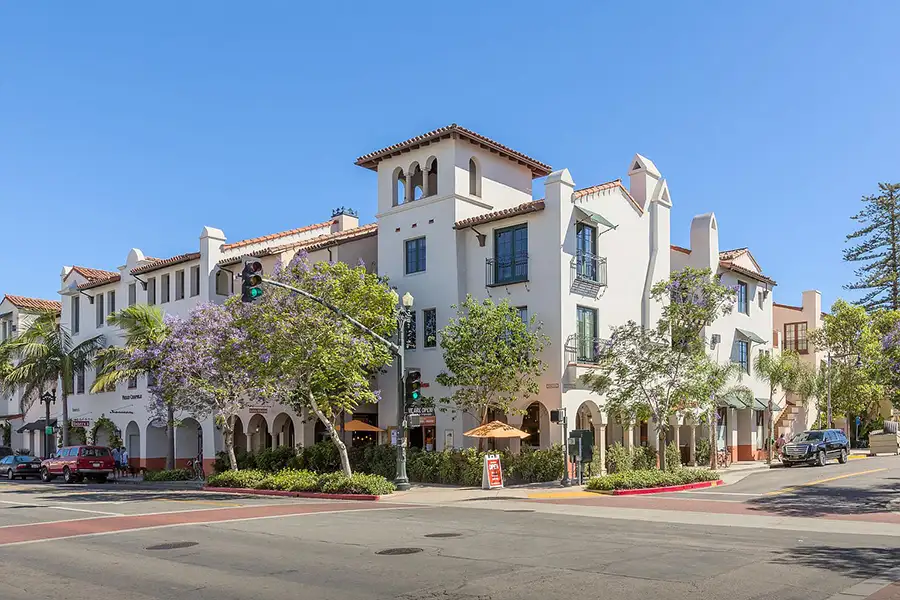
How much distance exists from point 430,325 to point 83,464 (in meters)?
19.0

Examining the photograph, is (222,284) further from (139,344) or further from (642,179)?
(642,179)

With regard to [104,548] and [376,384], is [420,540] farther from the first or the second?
[376,384]

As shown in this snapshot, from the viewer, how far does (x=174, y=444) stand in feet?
146

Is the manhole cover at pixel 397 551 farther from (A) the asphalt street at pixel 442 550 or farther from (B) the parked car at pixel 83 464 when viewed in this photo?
(B) the parked car at pixel 83 464

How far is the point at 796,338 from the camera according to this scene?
57.7 m

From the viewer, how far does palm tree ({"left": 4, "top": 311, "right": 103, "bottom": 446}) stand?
45250mm

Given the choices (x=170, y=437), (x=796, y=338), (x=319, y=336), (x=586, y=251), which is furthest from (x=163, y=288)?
(x=796, y=338)

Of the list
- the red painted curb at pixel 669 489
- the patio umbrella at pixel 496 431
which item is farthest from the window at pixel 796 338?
the patio umbrella at pixel 496 431

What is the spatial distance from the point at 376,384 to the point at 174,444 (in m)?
14.0

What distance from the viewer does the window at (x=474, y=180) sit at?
3547 cm

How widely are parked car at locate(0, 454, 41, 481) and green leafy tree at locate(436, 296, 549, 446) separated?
26579 millimetres

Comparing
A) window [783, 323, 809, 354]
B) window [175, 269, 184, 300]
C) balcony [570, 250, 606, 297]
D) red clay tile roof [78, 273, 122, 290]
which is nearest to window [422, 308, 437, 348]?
balcony [570, 250, 606, 297]

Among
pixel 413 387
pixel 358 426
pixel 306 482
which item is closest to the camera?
pixel 413 387

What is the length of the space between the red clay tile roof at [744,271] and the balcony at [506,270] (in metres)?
14.1
